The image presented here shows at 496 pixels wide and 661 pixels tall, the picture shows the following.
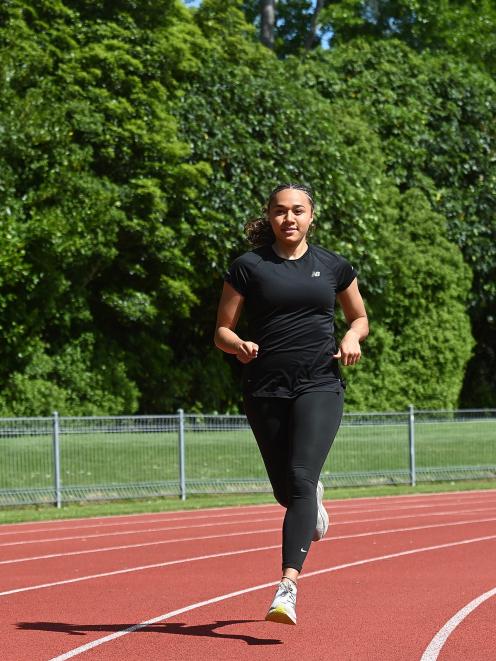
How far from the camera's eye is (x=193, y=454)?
20656mm

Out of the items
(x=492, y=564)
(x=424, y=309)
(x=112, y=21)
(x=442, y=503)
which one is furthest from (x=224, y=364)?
(x=492, y=564)

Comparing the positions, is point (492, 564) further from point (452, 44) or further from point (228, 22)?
point (452, 44)

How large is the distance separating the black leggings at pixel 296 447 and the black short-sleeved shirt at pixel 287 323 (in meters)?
0.07

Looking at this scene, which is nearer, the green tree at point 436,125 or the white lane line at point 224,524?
the white lane line at point 224,524

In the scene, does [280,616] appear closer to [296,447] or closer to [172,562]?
[296,447]

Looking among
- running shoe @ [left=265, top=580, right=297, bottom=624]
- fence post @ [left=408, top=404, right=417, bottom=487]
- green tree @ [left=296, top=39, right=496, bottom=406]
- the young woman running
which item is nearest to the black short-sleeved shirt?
the young woman running

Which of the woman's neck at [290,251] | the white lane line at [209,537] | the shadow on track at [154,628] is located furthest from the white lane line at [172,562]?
the woman's neck at [290,251]

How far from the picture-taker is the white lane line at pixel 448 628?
6098 mm

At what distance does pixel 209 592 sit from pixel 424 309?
82.5ft

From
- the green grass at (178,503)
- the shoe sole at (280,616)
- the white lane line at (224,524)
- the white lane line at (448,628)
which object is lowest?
the green grass at (178,503)

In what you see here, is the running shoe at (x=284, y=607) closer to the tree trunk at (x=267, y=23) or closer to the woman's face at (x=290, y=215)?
the woman's face at (x=290, y=215)

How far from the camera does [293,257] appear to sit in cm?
675

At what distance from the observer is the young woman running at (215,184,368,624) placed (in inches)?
255

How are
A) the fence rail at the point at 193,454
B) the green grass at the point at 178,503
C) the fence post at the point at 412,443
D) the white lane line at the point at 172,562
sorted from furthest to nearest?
1. the fence post at the point at 412,443
2. the fence rail at the point at 193,454
3. the green grass at the point at 178,503
4. the white lane line at the point at 172,562
